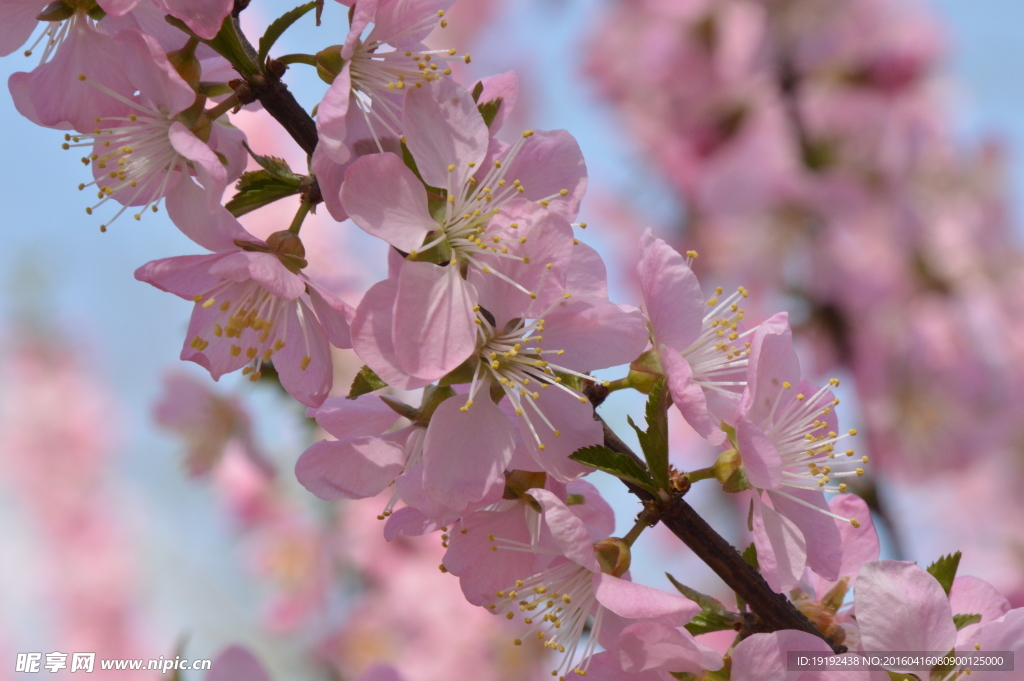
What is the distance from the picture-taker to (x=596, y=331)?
0.85m

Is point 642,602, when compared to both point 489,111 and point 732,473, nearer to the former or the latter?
point 732,473

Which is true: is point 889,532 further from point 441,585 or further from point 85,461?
point 85,461

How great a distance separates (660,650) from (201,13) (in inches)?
31.1

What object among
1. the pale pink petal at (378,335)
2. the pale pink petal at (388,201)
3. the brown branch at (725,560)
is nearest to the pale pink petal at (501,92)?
the pale pink petal at (388,201)

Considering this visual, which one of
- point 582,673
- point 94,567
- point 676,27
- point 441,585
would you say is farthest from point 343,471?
point 94,567

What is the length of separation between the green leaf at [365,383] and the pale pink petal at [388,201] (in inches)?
5.5

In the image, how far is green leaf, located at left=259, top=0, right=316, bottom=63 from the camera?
851 millimetres

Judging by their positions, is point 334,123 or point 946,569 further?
point 946,569

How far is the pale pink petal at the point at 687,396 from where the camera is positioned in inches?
33.3

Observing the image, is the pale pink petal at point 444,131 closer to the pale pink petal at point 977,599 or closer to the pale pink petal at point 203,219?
the pale pink petal at point 203,219

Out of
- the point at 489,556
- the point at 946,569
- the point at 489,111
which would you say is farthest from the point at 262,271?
the point at 946,569

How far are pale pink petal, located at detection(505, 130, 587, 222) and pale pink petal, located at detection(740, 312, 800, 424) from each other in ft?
0.82

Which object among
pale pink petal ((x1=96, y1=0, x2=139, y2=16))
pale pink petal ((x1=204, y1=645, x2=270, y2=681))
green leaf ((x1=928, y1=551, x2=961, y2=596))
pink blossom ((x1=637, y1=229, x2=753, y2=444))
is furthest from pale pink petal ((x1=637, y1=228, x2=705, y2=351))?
pale pink petal ((x1=204, y1=645, x2=270, y2=681))

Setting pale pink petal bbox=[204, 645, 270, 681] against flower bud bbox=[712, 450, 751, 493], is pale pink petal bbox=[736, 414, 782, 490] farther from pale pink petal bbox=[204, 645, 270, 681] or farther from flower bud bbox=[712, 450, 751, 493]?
pale pink petal bbox=[204, 645, 270, 681]
